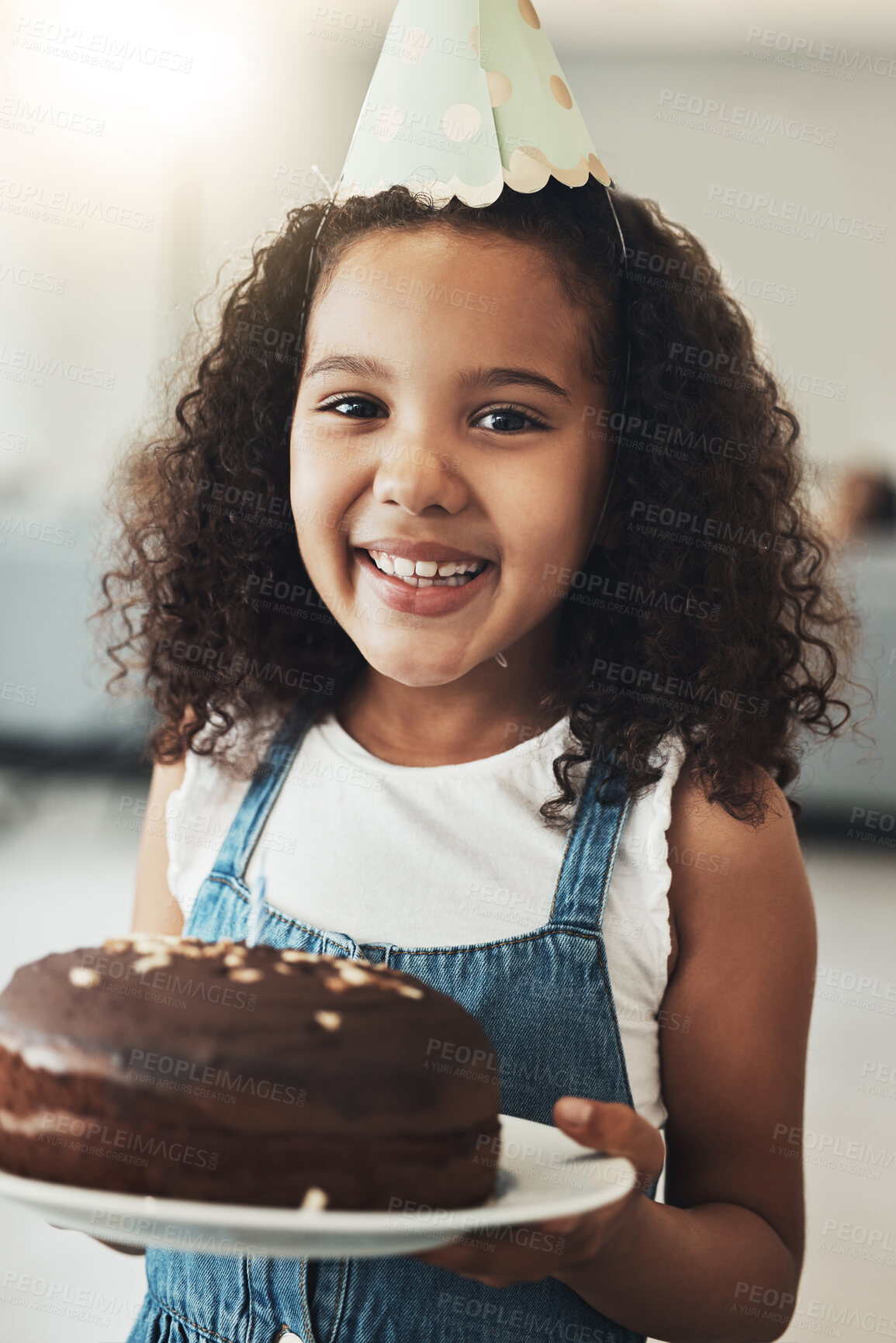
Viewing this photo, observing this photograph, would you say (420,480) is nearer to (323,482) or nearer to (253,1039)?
(323,482)

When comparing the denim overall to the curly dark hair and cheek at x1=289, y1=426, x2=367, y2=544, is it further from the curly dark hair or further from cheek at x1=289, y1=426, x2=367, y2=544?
cheek at x1=289, y1=426, x2=367, y2=544

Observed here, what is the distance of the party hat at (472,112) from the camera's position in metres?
0.68

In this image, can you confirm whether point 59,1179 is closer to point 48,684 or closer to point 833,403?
point 48,684

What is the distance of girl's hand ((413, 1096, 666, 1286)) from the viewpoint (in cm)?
49

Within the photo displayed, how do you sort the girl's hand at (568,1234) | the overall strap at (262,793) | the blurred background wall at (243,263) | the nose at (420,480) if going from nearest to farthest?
the girl's hand at (568,1234)
the nose at (420,480)
the overall strap at (262,793)
the blurred background wall at (243,263)

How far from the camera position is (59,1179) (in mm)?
450

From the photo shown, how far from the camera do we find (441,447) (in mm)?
659


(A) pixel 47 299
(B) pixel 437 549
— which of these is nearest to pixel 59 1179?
(B) pixel 437 549

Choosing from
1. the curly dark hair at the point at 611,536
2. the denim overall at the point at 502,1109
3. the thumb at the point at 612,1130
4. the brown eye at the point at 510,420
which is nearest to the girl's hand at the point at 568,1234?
the thumb at the point at 612,1130

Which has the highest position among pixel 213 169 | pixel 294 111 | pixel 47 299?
pixel 294 111

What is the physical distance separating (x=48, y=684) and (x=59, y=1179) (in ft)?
6.77

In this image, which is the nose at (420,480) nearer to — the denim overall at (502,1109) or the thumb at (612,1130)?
the denim overall at (502,1109)

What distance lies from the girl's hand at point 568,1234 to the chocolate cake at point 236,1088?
0.03 m

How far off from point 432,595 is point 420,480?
0.08 m
